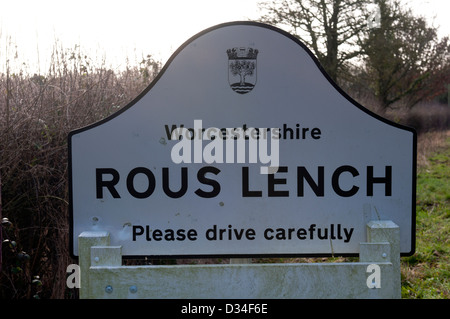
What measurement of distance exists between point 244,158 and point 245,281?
1.53 feet

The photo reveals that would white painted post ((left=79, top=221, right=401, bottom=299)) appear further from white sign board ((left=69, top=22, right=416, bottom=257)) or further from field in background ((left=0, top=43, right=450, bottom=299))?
field in background ((left=0, top=43, right=450, bottom=299))

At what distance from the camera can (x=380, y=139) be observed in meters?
1.86

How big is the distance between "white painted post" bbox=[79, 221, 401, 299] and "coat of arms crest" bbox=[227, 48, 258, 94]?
667 millimetres

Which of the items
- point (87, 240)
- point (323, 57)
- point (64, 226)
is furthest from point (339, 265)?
point (323, 57)

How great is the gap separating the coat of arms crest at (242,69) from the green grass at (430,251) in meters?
2.34

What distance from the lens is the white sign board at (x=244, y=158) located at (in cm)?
186

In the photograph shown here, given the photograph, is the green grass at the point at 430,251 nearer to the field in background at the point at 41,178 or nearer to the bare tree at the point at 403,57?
the field in background at the point at 41,178

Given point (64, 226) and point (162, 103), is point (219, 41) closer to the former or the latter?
point (162, 103)

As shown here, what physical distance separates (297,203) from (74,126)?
1871 mm

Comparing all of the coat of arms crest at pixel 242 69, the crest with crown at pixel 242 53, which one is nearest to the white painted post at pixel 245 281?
the coat of arms crest at pixel 242 69

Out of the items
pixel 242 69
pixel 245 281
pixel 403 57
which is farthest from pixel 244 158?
pixel 403 57

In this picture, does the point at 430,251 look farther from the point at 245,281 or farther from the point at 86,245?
the point at 86,245

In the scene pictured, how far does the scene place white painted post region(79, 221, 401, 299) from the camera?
1.66 m

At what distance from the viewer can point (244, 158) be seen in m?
1.88
